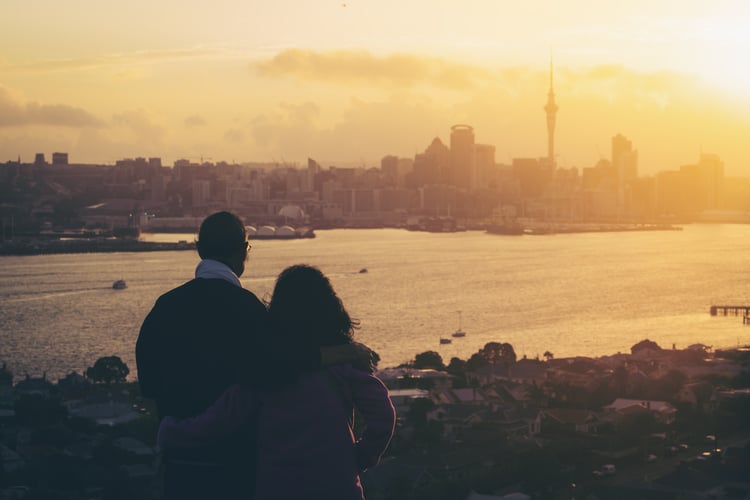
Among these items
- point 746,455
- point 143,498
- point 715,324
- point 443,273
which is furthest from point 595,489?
point 443,273

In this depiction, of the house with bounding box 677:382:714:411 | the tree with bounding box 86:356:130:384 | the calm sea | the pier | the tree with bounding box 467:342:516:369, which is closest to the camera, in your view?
the house with bounding box 677:382:714:411

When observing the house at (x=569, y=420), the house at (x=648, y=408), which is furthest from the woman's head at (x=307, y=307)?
the house at (x=648, y=408)

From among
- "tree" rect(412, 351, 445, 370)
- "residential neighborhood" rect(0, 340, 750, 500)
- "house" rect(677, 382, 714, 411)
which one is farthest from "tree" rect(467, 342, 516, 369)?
"house" rect(677, 382, 714, 411)

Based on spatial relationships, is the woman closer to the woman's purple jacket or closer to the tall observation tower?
the woman's purple jacket

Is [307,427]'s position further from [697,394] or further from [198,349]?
[697,394]

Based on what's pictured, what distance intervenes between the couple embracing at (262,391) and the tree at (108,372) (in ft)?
18.9

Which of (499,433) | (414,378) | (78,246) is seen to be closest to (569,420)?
(499,433)

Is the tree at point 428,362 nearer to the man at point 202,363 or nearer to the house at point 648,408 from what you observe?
the house at point 648,408

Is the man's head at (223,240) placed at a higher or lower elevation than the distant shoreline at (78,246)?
higher

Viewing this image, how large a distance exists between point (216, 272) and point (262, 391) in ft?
0.35

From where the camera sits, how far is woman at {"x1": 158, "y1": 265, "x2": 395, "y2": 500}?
649mm

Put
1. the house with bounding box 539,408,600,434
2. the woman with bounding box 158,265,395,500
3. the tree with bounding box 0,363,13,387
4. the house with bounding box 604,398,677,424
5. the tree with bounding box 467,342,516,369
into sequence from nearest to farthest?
the woman with bounding box 158,265,395,500 → the house with bounding box 539,408,600,434 → the house with bounding box 604,398,677,424 → the tree with bounding box 0,363,13,387 → the tree with bounding box 467,342,516,369

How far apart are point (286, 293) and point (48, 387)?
5532 mm

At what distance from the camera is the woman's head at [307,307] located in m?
0.66
